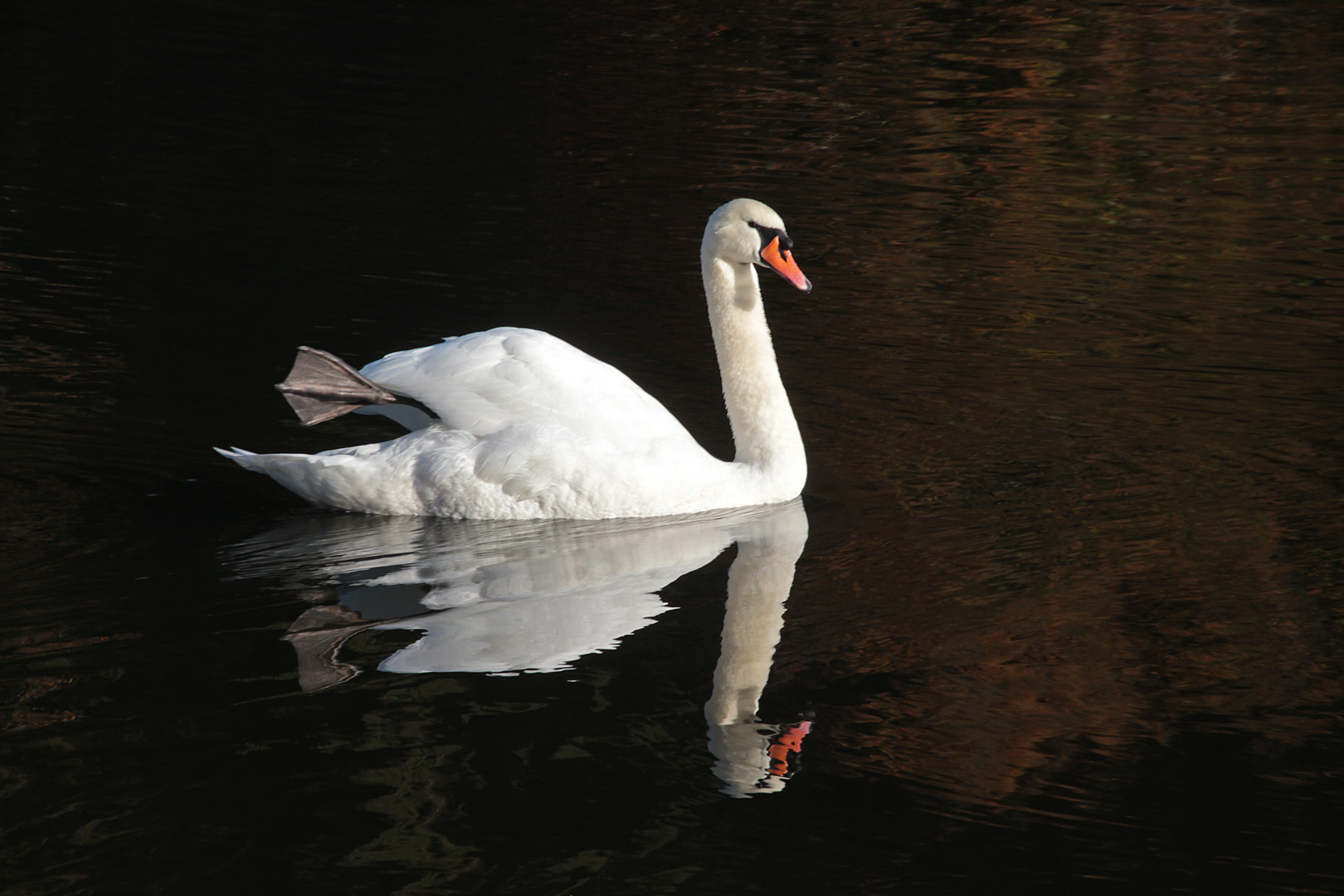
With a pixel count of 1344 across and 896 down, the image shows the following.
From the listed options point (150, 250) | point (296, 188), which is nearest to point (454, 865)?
point (150, 250)

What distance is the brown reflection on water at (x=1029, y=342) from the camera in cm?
496

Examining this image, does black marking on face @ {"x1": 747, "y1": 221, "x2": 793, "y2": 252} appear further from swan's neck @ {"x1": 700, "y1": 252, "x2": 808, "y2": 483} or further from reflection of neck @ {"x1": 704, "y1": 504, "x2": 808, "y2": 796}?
reflection of neck @ {"x1": 704, "y1": 504, "x2": 808, "y2": 796}

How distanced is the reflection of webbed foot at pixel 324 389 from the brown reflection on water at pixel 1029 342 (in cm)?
196

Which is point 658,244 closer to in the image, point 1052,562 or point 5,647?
point 1052,562

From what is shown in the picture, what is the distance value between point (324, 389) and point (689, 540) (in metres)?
1.59

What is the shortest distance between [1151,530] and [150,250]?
732 centimetres

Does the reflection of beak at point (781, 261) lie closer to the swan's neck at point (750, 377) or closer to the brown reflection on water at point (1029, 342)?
the swan's neck at point (750, 377)

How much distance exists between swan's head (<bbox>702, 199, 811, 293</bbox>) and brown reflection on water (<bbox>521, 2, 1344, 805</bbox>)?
3.38ft

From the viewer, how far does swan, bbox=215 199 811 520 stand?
6398 millimetres

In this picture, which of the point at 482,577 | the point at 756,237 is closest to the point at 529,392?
the point at 482,577

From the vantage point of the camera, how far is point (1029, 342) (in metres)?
9.47

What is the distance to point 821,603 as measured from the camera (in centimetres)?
559

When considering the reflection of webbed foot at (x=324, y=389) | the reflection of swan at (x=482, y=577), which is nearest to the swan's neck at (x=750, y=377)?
the reflection of swan at (x=482, y=577)

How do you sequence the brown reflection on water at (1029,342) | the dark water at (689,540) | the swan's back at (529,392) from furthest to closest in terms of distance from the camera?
1. the swan's back at (529,392)
2. the brown reflection on water at (1029,342)
3. the dark water at (689,540)
